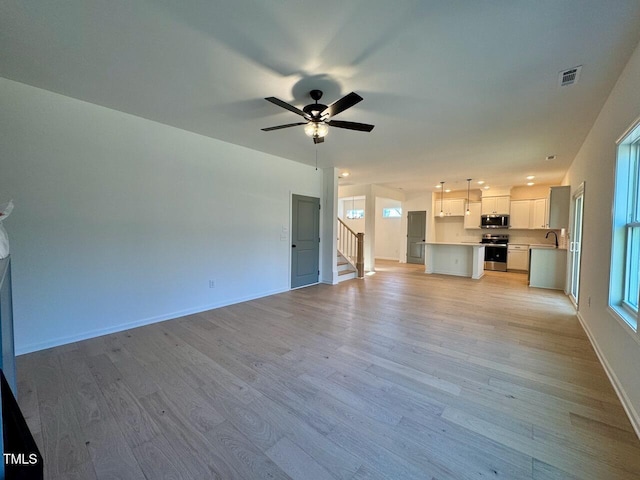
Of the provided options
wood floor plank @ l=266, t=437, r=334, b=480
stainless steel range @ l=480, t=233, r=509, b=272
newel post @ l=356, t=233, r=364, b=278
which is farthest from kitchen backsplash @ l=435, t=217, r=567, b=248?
wood floor plank @ l=266, t=437, r=334, b=480

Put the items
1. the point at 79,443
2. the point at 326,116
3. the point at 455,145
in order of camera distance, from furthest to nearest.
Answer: the point at 455,145 → the point at 326,116 → the point at 79,443

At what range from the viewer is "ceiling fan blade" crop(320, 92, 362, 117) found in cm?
219

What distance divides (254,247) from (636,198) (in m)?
4.80

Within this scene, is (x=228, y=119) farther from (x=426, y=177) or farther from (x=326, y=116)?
(x=426, y=177)

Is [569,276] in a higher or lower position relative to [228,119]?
lower

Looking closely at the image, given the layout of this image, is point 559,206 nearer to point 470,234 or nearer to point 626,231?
point 470,234

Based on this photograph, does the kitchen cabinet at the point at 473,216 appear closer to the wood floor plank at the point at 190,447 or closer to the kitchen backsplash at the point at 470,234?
the kitchen backsplash at the point at 470,234

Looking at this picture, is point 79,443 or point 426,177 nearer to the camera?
point 79,443

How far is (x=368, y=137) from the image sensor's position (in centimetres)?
404

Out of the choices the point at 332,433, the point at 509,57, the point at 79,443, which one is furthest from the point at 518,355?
the point at 79,443

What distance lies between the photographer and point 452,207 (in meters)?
9.45

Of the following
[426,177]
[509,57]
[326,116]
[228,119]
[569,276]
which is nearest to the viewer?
[509,57]

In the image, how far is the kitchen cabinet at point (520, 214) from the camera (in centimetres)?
805

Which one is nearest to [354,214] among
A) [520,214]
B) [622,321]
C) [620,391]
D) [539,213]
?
[520,214]
